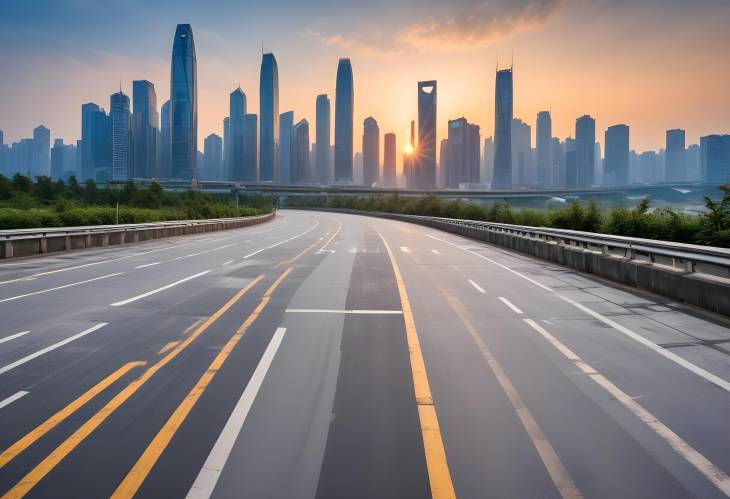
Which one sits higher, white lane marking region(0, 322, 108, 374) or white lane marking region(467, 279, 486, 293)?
white lane marking region(467, 279, 486, 293)

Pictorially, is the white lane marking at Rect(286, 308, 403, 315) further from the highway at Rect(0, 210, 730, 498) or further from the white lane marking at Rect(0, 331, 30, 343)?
the white lane marking at Rect(0, 331, 30, 343)

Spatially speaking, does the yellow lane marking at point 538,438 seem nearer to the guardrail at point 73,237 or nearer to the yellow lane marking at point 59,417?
the yellow lane marking at point 59,417

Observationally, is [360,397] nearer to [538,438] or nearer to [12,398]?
[538,438]

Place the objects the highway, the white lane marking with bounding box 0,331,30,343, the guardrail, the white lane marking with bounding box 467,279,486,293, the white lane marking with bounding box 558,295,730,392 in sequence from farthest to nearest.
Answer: the guardrail
the white lane marking with bounding box 467,279,486,293
the white lane marking with bounding box 0,331,30,343
the white lane marking with bounding box 558,295,730,392
the highway

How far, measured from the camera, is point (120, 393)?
571 cm

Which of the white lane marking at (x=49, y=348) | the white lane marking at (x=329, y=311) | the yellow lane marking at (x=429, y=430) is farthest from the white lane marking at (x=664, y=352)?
the white lane marking at (x=49, y=348)

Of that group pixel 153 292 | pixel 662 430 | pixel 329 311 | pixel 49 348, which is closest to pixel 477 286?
pixel 329 311

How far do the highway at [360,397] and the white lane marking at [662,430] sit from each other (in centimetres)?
2

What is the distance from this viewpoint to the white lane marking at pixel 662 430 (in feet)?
13.0

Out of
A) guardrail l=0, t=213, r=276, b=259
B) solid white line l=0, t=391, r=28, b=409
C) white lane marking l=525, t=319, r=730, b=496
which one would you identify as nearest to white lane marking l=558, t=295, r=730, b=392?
white lane marking l=525, t=319, r=730, b=496

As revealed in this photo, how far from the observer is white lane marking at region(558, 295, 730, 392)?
6355 millimetres

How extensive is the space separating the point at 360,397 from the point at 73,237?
24.4 m

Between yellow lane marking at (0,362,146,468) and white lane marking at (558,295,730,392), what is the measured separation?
23.2 feet

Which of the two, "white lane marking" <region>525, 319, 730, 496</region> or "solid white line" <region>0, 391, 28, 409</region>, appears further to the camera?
"solid white line" <region>0, 391, 28, 409</region>
